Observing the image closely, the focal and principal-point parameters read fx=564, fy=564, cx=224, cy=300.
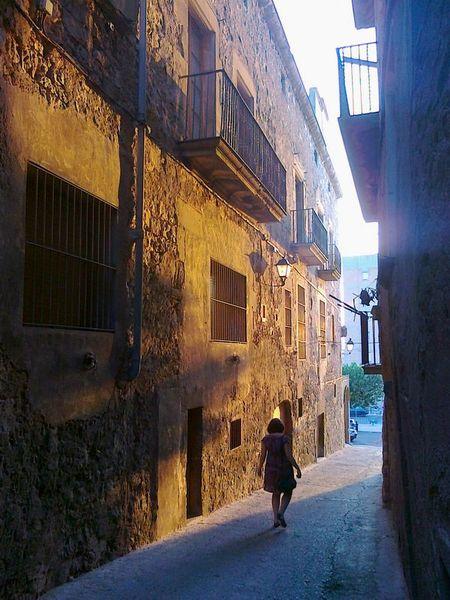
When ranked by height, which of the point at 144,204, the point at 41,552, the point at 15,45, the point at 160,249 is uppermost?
the point at 15,45

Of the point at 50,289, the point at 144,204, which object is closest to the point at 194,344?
the point at 144,204

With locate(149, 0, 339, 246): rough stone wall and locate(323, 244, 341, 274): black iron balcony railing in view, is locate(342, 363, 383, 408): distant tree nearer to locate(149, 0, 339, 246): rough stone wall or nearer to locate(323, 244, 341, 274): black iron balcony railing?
locate(323, 244, 341, 274): black iron balcony railing

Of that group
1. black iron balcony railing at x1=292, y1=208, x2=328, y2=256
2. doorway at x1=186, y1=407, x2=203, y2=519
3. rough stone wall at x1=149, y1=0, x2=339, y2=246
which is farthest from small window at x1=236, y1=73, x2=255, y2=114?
doorway at x1=186, y1=407, x2=203, y2=519

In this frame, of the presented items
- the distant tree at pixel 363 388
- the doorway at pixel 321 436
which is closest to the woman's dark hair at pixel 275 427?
the doorway at pixel 321 436

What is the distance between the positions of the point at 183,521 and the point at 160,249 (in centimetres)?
307

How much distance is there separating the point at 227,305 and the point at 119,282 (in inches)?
135

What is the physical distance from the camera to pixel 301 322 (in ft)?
48.5

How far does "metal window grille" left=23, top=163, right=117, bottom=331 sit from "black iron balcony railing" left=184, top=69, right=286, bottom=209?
258 cm

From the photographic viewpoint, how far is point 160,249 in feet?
20.4

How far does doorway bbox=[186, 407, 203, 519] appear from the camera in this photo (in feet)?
23.0

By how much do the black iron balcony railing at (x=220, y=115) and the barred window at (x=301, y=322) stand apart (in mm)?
6198

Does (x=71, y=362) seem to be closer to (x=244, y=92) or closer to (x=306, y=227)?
(x=244, y=92)

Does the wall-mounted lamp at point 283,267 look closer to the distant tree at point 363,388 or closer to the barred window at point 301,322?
the barred window at point 301,322

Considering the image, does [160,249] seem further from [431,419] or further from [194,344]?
[431,419]
